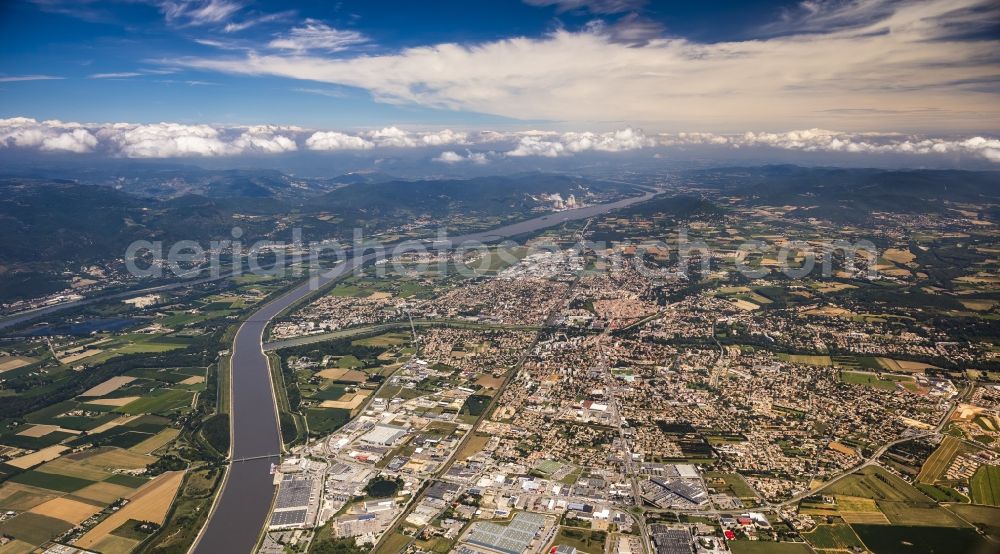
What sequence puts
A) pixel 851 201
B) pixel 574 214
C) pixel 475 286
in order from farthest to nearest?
pixel 574 214 → pixel 851 201 → pixel 475 286

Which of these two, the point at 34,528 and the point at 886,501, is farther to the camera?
the point at 34,528

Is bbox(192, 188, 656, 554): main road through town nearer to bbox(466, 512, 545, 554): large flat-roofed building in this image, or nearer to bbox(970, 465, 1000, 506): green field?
bbox(466, 512, 545, 554): large flat-roofed building

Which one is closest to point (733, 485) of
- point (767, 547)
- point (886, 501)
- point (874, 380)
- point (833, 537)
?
point (767, 547)

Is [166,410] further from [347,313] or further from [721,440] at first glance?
[721,440]

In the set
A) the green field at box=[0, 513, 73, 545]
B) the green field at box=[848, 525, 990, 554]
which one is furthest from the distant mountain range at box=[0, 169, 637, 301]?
the green field at box=[848, 525, 990, 554]

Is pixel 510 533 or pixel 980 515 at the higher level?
pixel 980 515

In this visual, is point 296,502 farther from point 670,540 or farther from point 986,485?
point 986,485

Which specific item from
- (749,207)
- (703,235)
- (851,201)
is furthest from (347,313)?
(851,201)

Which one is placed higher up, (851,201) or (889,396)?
(851,201)
